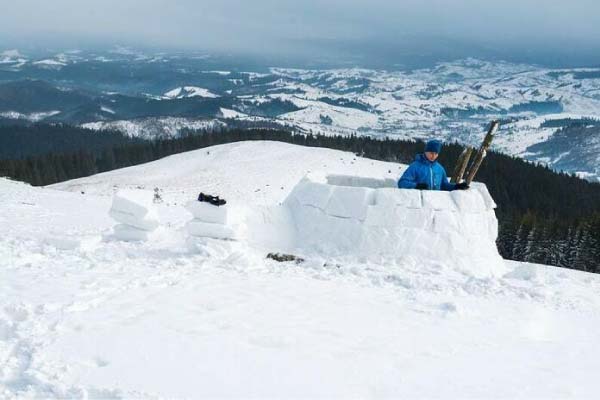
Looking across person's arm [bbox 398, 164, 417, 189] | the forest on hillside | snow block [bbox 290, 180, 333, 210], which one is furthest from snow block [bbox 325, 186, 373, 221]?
the forest on hillside

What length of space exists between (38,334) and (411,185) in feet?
25.5

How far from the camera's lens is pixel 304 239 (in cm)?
1116

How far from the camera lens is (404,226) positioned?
1051cm

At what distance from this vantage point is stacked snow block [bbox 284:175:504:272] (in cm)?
1037

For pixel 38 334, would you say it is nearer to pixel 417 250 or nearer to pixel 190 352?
pixel 190 352

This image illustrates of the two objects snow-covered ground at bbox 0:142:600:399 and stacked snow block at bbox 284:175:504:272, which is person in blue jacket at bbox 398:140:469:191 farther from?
snow-covered ground at bbox 0:142:600:399

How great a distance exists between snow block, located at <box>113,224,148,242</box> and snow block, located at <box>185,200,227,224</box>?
1.44 m

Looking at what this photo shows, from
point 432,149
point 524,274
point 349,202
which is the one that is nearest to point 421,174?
point 432,149

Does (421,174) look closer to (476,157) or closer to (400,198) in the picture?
(400,198)

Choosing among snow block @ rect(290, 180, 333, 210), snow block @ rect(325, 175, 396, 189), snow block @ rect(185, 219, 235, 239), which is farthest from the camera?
snow block @ rect(325, 175, 396, 189)

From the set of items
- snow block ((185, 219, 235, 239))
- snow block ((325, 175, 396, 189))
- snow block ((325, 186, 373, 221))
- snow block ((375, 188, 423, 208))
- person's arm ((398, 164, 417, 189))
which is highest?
person's arm ((398, 164, 417, 189))

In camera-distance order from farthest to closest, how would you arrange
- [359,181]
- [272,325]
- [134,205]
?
[359,181] → [134,205] → [272,325]

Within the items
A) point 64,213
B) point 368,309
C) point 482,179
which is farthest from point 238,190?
point 482,179

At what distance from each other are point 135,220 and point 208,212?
197cm
